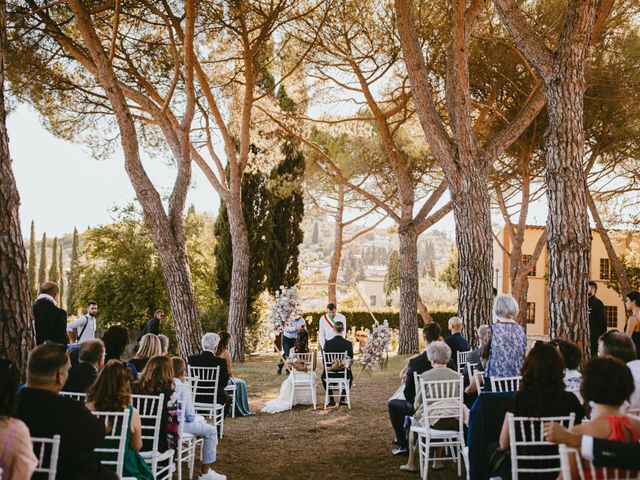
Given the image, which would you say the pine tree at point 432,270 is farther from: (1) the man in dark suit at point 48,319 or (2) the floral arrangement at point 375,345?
(1) the man in dark suit at point 48,319

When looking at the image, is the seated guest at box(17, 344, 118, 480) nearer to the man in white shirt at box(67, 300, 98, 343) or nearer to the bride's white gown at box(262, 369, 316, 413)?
the bride's white gown at box(262, 369, 316, 413)

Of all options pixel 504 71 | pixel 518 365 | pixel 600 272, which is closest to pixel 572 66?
pixel 518 365

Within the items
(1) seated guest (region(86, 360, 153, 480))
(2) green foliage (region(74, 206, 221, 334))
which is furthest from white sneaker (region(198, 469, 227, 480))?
(2) green foliage (region(74, 206, 221, 334))

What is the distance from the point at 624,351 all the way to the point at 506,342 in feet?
3.91

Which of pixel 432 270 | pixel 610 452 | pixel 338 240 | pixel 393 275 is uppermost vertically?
pixel 432 270

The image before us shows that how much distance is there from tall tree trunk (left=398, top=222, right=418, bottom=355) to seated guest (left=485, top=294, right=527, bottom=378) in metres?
9.62

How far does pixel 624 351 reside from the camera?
378cm

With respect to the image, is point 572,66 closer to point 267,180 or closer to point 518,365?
point 518,365

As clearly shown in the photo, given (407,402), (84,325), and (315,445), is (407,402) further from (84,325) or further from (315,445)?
(84,325)

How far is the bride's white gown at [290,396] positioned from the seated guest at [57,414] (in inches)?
219

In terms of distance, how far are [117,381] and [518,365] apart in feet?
9.60

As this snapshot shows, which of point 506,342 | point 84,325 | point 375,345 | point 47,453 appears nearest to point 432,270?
point 375,345

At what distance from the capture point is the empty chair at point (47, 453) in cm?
261

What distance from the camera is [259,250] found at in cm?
1878
